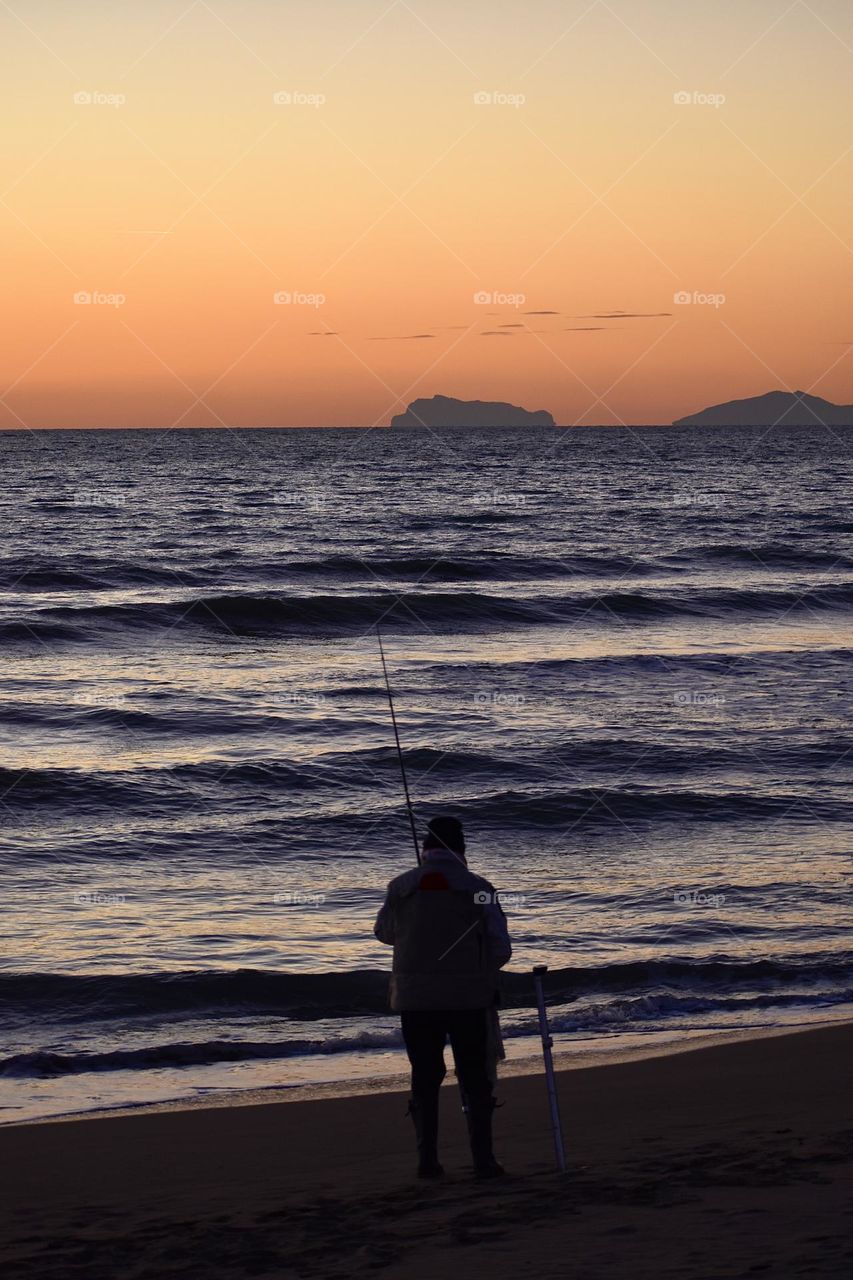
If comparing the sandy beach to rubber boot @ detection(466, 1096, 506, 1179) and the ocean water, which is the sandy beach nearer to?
rubber boot @ detection(466, 1096, 506, 1179)

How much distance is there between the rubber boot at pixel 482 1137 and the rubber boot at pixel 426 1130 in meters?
0.15

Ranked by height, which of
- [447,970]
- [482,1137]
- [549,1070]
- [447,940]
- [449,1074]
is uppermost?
[447,940]

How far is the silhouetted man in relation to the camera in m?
5.57

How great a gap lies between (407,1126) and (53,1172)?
5.50 ft

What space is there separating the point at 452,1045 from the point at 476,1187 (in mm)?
545

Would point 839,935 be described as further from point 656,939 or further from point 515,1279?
point 515,1279

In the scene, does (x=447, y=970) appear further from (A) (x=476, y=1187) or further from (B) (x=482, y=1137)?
(A) (x=476, y=1187)

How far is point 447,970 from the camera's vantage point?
219 inches

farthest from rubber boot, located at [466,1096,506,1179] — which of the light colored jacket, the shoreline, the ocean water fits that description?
the ocean water

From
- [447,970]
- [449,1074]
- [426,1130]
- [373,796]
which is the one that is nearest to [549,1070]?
[447,970]

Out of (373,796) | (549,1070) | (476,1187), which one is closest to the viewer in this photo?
(549,1070)

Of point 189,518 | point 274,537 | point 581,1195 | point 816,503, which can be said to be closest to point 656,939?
point 581,1195

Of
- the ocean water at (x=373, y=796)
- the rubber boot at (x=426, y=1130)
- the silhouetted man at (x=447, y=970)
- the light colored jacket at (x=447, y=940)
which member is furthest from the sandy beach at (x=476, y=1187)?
the ocean water at (x=373, y=796)

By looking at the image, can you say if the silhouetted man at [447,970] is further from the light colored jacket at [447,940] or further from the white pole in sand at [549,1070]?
the white pole in sand at [549,1070]
